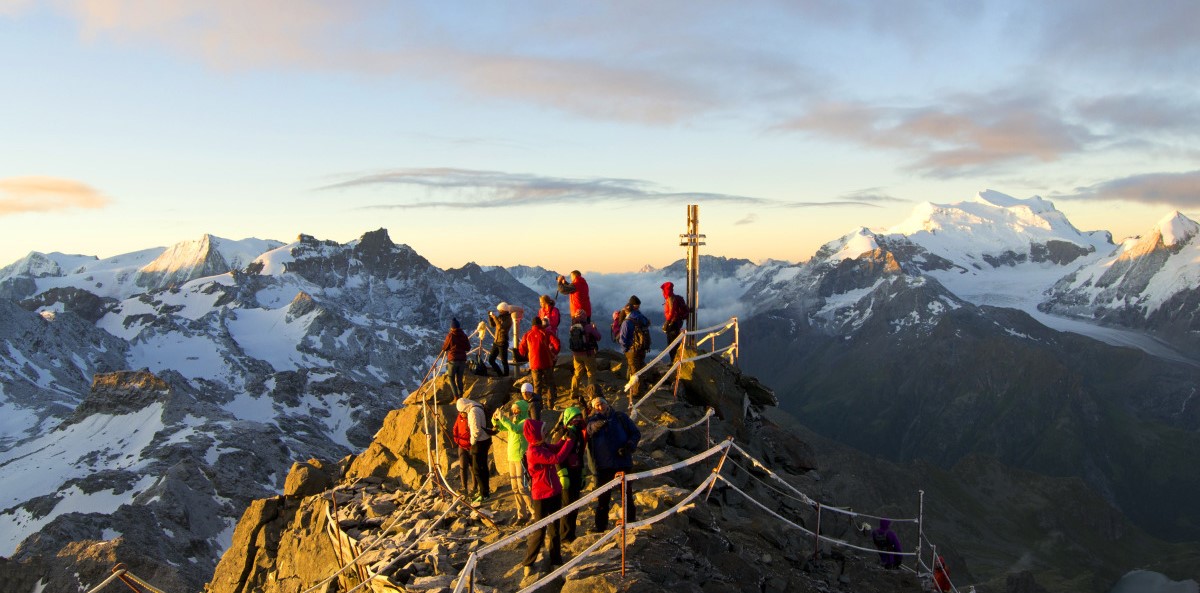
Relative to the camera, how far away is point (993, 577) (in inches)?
6373

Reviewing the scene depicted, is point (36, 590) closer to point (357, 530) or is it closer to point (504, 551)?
point (357, 530)

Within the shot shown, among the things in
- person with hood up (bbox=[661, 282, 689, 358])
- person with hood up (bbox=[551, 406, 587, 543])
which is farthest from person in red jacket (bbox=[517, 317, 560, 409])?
person with hood up (bbox=[551, 406, 587, 543])

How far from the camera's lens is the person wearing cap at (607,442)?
17203 millimetres

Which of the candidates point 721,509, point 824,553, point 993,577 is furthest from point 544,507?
point 993,577

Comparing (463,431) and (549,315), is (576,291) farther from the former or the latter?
(463,431)

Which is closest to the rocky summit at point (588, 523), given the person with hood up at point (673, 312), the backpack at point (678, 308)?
the person with hood up at point (673, 312)

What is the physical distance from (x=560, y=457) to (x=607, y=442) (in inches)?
44.8

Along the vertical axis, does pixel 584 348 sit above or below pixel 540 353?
below

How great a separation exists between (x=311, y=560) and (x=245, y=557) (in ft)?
14.9

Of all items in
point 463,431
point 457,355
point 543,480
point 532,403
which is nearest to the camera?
point 543,480

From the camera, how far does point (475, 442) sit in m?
21.0

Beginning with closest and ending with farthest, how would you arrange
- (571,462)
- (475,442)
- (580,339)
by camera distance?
(571,462) → (475,442) → (580,339)

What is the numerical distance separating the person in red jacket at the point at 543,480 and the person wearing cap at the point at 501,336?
12.8 m

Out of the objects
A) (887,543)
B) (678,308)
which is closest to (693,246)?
(678,308)
